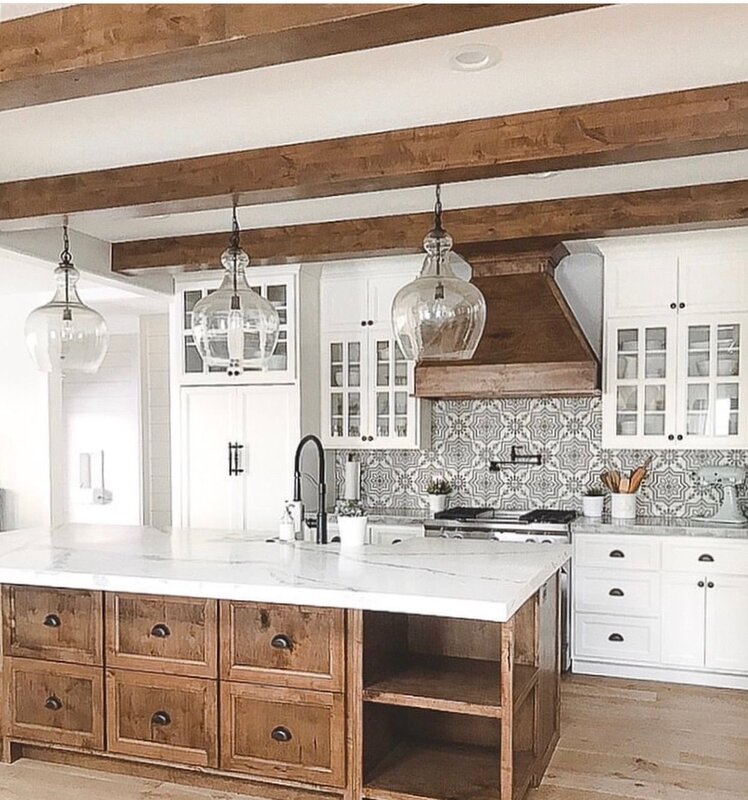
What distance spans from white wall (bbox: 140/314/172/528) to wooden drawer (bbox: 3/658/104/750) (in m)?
3.77

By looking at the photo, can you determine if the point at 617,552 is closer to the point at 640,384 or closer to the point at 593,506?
the point at 593,506

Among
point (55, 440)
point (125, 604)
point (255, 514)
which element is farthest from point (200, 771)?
point (55, 440)

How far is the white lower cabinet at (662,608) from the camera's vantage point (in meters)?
4.63

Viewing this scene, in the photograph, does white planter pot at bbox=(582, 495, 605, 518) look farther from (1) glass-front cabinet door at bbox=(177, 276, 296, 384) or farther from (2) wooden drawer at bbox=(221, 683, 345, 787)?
(2) wooden drawer at bbox=(221, 683, 345, 787)

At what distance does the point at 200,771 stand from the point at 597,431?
3222mm

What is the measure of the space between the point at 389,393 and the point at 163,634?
106 inches

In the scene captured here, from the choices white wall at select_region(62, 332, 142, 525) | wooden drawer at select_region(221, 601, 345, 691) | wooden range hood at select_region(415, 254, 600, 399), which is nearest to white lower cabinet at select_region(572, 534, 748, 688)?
wooden range hood at select_region(415, 254, 600, 399)

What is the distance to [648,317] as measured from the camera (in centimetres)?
505

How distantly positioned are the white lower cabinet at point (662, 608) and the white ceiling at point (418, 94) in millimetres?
2039

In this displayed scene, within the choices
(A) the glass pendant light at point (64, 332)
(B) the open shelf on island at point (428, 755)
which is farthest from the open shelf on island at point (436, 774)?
(A) the glass pendant light at point (64, 332)

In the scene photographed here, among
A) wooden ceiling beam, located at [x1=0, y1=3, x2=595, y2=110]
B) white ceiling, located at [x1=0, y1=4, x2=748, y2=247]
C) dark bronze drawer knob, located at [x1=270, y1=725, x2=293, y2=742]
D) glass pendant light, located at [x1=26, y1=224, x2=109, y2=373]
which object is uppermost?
white ceiling, located at [x1=0, y1=4, x2=748, y2=247]

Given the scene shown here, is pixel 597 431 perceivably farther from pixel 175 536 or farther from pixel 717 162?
pixel 175 536

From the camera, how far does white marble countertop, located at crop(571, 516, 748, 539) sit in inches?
183

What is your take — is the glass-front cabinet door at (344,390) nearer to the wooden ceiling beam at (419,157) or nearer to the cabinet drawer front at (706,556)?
the cabinet drawer front at (706,556)
